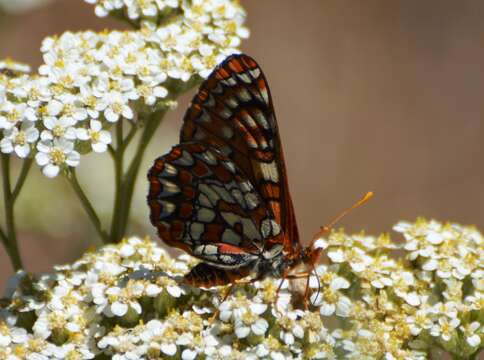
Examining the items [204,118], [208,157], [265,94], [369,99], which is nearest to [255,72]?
[265,94]

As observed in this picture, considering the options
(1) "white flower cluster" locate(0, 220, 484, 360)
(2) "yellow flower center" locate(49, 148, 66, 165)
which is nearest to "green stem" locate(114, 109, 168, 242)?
(1) "white flower cluster" locate(0, 220, 484, 360)

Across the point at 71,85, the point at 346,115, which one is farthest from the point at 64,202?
the point at 346,115

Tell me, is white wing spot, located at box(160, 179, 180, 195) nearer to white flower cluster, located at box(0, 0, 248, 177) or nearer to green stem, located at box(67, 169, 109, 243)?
white flower cluster, located at box(0, 0, 248, 177)

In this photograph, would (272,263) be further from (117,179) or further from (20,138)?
(20,138)

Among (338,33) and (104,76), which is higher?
(338,33)

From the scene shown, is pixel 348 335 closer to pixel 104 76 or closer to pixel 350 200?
pixel 104 76

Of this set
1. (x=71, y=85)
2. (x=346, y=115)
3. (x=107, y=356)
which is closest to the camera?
(x=107, y=356)
